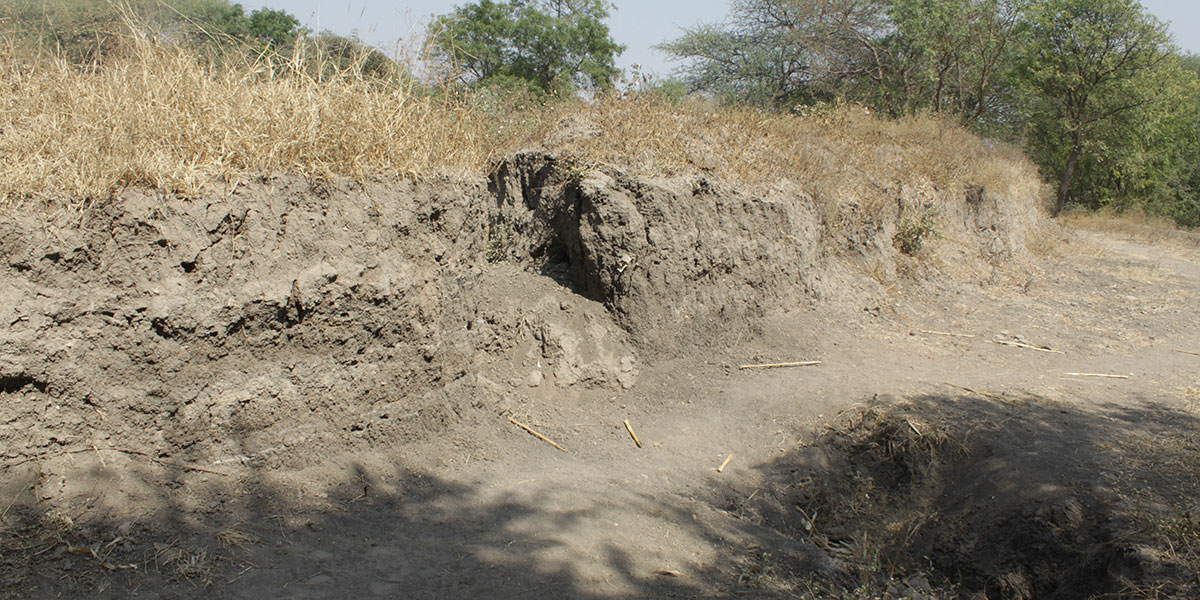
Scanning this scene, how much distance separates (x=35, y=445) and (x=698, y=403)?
4.35 meters

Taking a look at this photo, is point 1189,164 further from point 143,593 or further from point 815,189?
point 143,593

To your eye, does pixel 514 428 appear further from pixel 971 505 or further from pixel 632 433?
pixel 971 505

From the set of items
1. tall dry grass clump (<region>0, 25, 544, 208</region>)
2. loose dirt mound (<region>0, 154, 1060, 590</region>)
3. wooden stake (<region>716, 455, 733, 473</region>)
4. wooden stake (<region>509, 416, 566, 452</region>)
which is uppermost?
tall dry grass clump (<region>0, 25, 544, 208</region>)

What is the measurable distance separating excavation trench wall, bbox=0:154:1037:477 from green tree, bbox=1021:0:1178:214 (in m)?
15.1

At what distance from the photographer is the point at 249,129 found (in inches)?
167

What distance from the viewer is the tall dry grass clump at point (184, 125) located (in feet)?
12.1

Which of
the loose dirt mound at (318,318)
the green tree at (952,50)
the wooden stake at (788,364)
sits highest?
the green tree at (952,50)

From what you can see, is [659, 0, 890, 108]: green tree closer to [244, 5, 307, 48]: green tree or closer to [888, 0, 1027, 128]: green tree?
[888, 0, 1027, 128]: green tree

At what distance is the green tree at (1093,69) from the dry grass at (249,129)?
15.0m

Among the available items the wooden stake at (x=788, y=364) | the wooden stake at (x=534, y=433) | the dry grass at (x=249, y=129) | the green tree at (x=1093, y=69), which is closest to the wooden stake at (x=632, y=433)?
the wooden stake at (x=534, y=433)

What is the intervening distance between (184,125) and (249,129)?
0.32 m

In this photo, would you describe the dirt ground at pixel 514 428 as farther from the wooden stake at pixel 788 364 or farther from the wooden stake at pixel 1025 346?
the wooden stake at pixel 1025 346

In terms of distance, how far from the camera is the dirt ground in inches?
137

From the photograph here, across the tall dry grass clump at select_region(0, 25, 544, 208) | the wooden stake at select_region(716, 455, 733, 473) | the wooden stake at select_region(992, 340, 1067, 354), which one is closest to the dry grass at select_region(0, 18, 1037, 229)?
the tall dry grass clump at select_region(0, 25, 544, 208)
